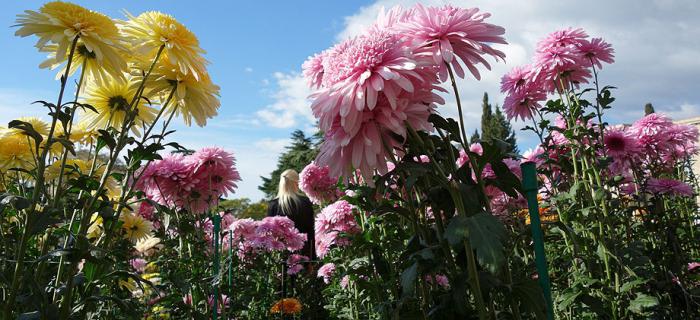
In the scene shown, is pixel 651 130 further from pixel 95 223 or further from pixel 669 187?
pixel 95 223

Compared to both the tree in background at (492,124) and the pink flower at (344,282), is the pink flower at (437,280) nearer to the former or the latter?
the pink flower at (344,282)

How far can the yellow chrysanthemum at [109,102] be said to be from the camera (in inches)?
95.7

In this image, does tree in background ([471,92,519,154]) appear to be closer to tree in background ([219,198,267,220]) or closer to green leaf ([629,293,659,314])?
tree in background ([219,198,267,220])

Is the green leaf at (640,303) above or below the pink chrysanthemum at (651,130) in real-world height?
below

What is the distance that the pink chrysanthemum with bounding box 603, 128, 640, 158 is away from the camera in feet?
12.4

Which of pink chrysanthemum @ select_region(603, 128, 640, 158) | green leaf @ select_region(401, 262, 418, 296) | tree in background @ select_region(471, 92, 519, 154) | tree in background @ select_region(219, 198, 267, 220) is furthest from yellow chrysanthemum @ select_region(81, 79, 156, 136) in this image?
tree in background @ select_region(471, 92, 519, 154)

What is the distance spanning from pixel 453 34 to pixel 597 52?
2488 mm

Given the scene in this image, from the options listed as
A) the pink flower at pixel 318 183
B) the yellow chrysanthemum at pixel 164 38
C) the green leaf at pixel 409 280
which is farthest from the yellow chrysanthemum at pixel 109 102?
the pink flower at pixel 318 183

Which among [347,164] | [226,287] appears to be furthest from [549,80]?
[226,287]

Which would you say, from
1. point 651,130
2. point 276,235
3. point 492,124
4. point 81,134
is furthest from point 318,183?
point 492,124

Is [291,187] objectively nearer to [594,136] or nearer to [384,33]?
[594,136]

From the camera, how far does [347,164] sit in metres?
1.45

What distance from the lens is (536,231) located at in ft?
5.19

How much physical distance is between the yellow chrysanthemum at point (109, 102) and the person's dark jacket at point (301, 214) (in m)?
4.44
